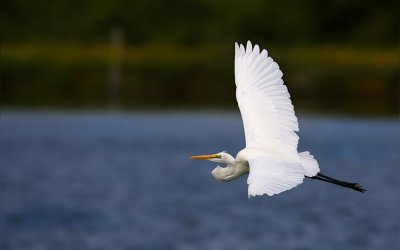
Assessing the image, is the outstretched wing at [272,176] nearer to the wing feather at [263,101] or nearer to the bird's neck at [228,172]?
the bird's neck at [228,172]

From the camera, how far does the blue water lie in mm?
11688

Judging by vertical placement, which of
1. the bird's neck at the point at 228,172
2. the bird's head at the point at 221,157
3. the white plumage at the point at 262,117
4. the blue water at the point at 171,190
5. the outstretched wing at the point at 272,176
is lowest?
the blue water at the point at 171,190

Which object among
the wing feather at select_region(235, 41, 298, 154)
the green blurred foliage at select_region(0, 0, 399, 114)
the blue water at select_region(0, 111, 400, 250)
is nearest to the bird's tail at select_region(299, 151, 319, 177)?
the wing feather at select_region(235, 41, 298, 154)

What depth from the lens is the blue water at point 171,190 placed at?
11.7 meters

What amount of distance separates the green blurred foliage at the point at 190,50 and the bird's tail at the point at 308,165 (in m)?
17.3

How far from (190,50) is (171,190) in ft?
52.8

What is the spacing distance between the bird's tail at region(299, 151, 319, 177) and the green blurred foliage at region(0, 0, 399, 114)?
1732 centimetres

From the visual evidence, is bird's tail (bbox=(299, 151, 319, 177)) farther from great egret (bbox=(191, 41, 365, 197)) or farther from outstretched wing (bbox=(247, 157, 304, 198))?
outstretched wing (bbox=(247, 157, 304, 198))

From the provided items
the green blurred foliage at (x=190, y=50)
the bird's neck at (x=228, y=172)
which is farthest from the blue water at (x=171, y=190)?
the bird's neck at (x=228, y=172)

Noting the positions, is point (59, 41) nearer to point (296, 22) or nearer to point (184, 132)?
point (296, 22)

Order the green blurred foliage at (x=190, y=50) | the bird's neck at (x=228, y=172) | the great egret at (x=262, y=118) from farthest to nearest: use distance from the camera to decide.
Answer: the green blurred foliage at (x=190, y=50) → the bird's neck at (x=228, y=172) → the great egret at (x=262, y=118)

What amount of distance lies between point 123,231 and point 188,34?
2001 cm

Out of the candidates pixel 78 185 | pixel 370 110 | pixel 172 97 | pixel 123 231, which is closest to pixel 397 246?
pixel 123 231

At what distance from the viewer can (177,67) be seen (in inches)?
1137
